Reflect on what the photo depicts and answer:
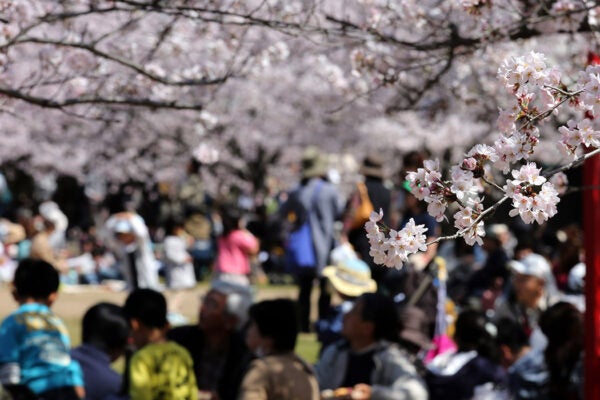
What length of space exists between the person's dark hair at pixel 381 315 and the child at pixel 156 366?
3.37 ft

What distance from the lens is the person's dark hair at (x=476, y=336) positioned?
6031 millimetres

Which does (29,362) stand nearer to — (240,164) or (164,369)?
(164,369)

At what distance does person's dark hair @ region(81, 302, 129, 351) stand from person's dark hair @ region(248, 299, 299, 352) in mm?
734


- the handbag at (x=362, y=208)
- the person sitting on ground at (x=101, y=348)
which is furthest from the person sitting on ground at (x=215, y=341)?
the handbag at (x=362, y=208)

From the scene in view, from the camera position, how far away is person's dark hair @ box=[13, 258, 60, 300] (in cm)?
531

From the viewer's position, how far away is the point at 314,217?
11078mm

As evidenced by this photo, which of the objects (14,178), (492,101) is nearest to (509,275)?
(492,101)

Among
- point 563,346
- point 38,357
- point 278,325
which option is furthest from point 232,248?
point 38,357

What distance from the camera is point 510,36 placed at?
516cm

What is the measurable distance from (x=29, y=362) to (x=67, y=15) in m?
1.56

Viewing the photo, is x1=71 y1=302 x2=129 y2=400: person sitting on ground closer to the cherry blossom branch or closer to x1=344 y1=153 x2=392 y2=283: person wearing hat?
the cherry blossom branch

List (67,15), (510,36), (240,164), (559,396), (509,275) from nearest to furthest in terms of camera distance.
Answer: (67,15) → (510,36) → (559,396) → (509,275) → (240,164)

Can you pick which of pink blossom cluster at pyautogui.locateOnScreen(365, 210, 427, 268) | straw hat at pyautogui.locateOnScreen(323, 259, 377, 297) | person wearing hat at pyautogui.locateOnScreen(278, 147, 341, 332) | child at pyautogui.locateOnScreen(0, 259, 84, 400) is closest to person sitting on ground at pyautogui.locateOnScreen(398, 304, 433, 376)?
straw hat at pyautogui.locateOnScreen(323, 259, 377, 297)

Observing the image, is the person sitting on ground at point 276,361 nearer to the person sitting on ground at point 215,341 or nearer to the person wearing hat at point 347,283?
the person sitting on ground at point 215,341
